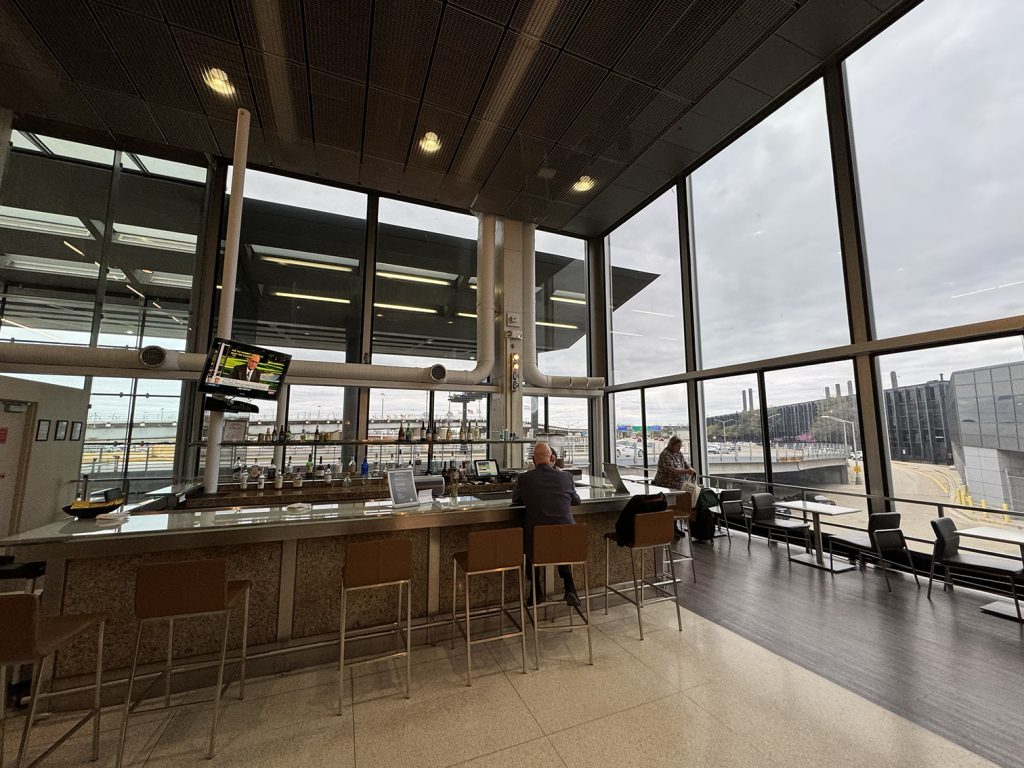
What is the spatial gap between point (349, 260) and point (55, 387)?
4122 mm

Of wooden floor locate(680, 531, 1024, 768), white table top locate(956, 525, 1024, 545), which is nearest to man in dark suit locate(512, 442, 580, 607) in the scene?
wooden floor locate(680, 531, 1024, 768)

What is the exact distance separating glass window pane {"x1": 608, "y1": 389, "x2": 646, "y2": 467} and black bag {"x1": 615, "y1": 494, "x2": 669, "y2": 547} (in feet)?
16.6

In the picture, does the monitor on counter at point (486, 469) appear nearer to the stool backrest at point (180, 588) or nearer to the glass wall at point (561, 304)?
the glass wall at point (561, 304)

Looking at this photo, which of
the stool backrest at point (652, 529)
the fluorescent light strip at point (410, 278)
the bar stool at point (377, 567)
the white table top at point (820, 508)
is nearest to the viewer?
the bar stool at point (377, 567)

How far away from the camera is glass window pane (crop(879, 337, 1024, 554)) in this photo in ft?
12.4

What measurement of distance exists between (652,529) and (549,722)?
1539 millimetres

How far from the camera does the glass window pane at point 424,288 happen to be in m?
7.14

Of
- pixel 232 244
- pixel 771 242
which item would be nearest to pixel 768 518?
pixel 771 242

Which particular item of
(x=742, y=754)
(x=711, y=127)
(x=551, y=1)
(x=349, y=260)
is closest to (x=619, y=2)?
(x=551, y=1)

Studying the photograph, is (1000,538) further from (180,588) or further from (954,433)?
(180,588)

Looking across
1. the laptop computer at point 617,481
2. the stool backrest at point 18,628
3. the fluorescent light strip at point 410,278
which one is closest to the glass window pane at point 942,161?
the laptop computer at point 617,481

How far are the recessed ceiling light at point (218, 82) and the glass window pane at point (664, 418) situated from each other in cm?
763

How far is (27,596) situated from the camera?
5.34 feet

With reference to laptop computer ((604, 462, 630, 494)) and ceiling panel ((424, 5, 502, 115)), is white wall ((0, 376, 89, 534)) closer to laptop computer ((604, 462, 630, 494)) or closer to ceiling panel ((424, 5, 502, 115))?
ceiling panel ((424, 5, 502, 115))
